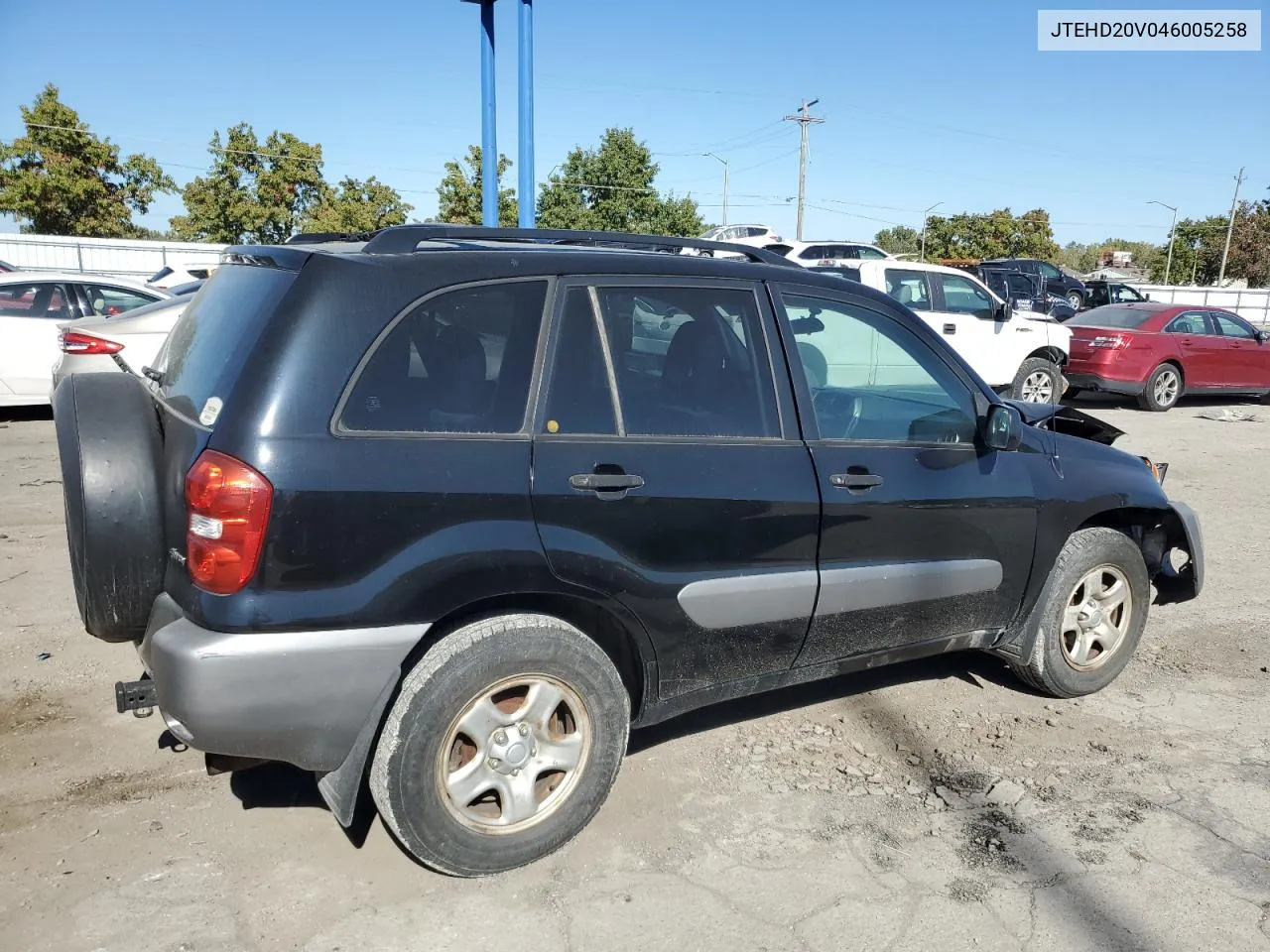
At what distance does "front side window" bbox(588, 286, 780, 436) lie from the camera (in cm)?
312

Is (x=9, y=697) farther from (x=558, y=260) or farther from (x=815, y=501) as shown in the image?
(x=815, y=501)

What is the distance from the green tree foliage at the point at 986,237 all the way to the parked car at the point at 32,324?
2325 inches

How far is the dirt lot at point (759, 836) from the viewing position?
2.74 meters

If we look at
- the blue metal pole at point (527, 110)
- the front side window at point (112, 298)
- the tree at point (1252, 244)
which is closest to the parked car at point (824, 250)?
the blue metal pole at point (527, 110)

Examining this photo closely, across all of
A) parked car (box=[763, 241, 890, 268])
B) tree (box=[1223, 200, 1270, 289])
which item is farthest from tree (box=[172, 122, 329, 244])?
tree (box=[1223, 200, 1270, 289])

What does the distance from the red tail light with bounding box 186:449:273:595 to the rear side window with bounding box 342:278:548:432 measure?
0.92 ft

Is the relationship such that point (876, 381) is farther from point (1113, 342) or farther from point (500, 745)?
point (1113, 342)

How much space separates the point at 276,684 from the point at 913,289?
11073 millimetres

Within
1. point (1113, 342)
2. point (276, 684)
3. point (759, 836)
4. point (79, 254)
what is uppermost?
point (79, 254)

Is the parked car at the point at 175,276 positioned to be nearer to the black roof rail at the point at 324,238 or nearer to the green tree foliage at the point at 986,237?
the black roof rail at the point at 324,238

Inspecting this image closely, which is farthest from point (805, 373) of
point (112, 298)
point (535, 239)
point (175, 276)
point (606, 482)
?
point (175, 276)

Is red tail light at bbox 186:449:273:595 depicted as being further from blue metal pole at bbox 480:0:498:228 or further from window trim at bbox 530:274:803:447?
blue metal pole at bbox 480:0:498:228

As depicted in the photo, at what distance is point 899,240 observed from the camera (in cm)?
9700

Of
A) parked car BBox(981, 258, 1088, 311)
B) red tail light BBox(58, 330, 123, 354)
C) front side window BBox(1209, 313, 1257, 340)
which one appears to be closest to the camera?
red tail light BBox(58, 330, 123, 354)
